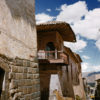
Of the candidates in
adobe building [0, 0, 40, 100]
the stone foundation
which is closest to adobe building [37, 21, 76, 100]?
adobe building [0, 0, 40, 100]

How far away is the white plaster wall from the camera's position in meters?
4.64

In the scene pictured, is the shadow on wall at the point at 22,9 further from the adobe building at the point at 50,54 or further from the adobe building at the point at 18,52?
the adobe building at the point at 50,54

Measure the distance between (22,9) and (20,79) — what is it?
255 centimetres

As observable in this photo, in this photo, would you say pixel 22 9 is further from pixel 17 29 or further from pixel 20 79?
pixel 20 79

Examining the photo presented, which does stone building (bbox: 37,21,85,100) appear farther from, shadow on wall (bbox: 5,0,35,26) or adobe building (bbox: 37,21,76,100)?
shadow on wall (bbox: 5,0,35,26)

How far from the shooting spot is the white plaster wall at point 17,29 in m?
4.64

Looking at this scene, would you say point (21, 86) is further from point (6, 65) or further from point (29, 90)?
point (6, 65)

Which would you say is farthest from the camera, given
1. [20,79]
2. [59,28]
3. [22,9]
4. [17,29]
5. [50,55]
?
[50,55]

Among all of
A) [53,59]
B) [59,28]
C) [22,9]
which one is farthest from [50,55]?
[22,9]

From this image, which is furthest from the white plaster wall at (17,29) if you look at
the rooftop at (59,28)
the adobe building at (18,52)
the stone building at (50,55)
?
the stone building at (50,55)

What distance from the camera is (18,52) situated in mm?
5180

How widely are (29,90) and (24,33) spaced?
2061 mm

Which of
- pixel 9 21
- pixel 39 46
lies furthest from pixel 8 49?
pixel 39 46

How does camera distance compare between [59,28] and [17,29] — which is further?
[59,28]
